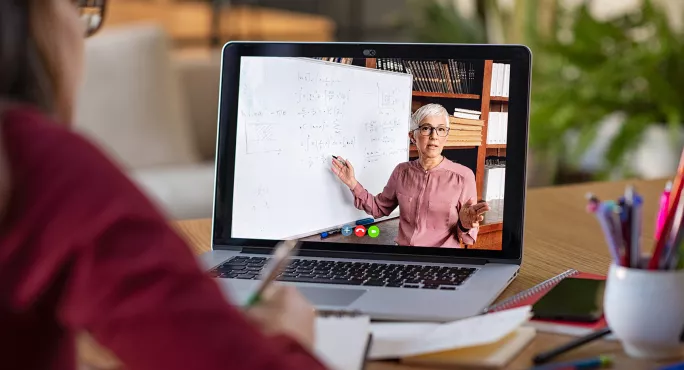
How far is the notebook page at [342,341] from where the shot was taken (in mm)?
762

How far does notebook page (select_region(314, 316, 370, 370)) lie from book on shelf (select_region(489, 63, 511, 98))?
14.8 inches

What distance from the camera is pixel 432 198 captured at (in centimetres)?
107

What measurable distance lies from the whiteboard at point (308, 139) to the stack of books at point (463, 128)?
2.1 inches

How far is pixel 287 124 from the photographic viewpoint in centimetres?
114

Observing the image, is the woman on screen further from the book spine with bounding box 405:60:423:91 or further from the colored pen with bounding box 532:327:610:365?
the colored pen with bounding box 532:327:610:365

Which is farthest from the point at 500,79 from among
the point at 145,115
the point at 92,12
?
the point at 145,115

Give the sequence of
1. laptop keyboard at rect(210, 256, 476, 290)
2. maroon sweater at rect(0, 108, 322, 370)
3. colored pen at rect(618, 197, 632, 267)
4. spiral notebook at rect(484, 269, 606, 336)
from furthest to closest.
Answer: laptop keyboard at rect(210, 256, 476, 290)
spiral notebook at rect(484, 269, 606, 336)
colored pen at rect(618, 197, 632, 267)
maroon sweater at rect(0, 108, 322, 370)

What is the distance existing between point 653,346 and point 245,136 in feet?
1.90

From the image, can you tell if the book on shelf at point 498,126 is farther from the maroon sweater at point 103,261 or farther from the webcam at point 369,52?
the maroon sweater at point 103,261

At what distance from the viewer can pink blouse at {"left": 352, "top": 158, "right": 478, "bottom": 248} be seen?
107 cm

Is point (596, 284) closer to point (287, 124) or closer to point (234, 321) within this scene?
point (287, 124)

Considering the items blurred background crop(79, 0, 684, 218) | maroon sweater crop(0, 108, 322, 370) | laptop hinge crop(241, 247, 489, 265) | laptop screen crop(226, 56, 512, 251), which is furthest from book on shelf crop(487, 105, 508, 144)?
blurred background crop(79, 0, 684, 218)

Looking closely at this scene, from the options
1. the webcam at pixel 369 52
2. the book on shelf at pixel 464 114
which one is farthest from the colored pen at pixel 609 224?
the webcam at pixel 369 52

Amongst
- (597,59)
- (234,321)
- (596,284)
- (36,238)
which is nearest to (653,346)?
(596,284)
